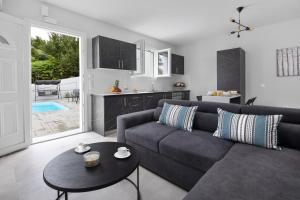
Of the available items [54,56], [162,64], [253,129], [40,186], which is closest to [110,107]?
[40,186]

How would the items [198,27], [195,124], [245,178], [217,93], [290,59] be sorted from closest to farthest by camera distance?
[245,178] → [195,124] → [217,93] → [290,59] → [198,27]

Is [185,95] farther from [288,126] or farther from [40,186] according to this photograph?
[40,186]

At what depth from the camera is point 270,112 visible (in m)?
1.81

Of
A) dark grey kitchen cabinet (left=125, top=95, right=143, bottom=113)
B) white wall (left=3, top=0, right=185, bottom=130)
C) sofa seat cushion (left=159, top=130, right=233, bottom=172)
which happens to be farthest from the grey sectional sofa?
white wall (left=3, top=0, right=185, bottom=130)

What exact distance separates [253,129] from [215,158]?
567 mm

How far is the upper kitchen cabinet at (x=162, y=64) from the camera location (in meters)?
5.55

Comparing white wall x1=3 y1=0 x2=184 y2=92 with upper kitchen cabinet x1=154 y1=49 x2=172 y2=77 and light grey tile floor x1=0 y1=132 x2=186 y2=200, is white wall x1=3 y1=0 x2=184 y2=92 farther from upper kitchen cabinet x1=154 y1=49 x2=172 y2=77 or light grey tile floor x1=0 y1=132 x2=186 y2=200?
light grey tile floor x1=0 y1=132 x2=186 y2=200

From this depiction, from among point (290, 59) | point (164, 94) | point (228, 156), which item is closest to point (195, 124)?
point (228, 156)

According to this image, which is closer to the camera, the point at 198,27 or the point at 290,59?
the point at 290,59

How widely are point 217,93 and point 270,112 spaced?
2.07 m

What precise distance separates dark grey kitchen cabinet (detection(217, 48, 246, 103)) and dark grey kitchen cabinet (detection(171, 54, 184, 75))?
1.51 meters

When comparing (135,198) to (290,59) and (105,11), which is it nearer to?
(105,11)

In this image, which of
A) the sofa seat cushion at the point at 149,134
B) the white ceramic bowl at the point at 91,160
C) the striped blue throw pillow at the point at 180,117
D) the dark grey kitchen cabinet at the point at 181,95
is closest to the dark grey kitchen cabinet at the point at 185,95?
the dark grey kitchen cabinet at the point at 181,95

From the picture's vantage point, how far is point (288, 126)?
65.2 inches
